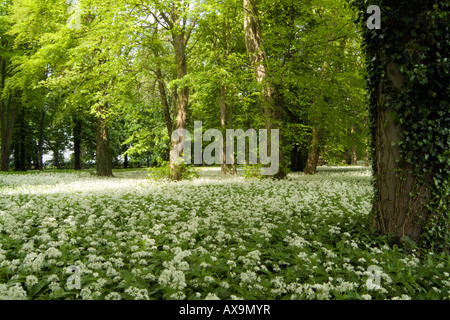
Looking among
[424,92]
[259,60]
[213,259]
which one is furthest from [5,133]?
[424,92]

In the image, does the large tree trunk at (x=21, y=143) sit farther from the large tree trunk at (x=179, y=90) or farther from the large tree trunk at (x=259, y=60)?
the large tree trunk at (x=259, y=60)

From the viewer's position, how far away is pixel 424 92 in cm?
507

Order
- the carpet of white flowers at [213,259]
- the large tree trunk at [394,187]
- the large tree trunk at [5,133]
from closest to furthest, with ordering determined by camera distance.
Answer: the carpet of white flowers at [213,259] → the large tree trunk at [394,187] → the large tree trunk at [5,133]

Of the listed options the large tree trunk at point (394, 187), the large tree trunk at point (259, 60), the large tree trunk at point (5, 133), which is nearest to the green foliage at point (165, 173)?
the large tree trunk at point (259, 60)

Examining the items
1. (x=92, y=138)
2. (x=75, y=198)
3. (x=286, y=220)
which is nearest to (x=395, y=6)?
(x=286, y=220)

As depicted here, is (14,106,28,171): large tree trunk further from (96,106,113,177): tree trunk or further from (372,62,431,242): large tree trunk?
(372,62,431,242): large tree trunk

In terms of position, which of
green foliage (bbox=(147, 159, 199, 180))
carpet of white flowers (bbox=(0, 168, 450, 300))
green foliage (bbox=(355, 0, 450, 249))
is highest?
green foliage (bbox=(355, 0, 450, 249))

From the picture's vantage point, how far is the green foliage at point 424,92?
4.98 metres

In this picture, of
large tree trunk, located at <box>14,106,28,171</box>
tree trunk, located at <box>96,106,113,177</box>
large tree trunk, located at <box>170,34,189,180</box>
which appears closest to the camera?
large tree trunk, located at <box>170,34,189,180</box>

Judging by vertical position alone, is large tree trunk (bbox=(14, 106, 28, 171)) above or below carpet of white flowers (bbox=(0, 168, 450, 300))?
above

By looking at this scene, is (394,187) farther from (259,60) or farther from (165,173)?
(165,173)

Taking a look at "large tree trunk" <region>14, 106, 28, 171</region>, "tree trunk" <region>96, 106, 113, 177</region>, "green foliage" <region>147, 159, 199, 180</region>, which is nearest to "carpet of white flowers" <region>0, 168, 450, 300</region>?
"green foliage" <region>147, 159, 199, 180</region>

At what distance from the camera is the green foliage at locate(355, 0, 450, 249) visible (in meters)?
4.98

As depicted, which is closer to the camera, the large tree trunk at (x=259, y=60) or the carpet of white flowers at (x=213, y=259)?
the carpet of white flowers at (x=213, y=259)
